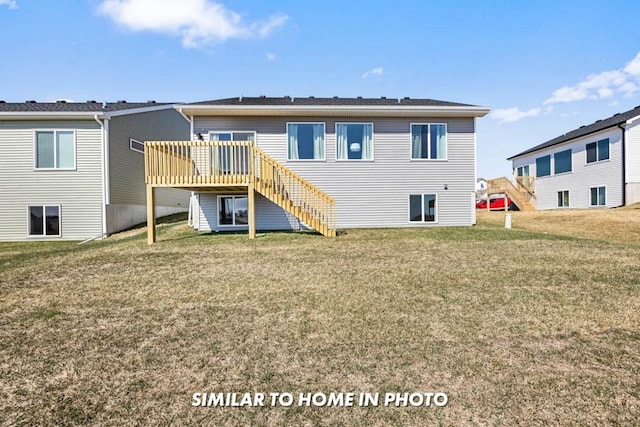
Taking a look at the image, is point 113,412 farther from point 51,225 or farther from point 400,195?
point 51,225

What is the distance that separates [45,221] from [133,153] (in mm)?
4343

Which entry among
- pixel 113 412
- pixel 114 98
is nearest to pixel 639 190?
pixel 113 412

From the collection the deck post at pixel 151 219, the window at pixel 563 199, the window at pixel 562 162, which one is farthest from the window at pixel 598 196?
the deck post at pixel 151 219

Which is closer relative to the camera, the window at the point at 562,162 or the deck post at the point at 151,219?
the deck post at the point at 151,219

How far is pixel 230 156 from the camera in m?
12.5

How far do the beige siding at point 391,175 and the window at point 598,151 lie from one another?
11.2 m

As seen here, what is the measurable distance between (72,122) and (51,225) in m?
4.15

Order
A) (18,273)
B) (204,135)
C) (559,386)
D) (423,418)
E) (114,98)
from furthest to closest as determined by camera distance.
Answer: (114,98), (204,135), (18,273), (559,386), (423,418)

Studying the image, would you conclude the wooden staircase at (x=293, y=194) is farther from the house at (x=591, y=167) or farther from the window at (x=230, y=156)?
the house at (x=591, y=167)

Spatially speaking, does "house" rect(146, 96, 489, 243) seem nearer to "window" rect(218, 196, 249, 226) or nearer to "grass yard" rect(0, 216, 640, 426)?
"window" rect(218, 196, 249, 226)

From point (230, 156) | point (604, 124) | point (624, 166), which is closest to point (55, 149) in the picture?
point (230, 156)

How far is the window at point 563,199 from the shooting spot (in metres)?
22.5

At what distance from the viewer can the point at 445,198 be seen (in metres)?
14.4

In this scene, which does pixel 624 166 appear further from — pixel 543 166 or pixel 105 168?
pixel 105 168
